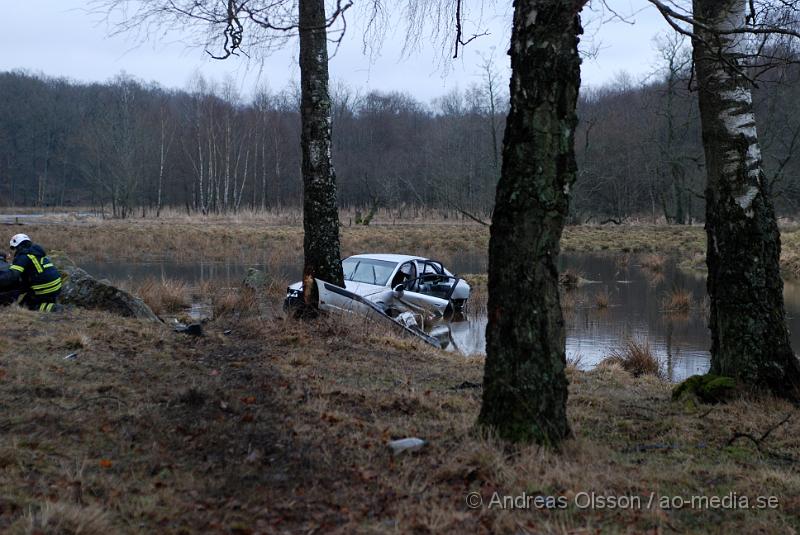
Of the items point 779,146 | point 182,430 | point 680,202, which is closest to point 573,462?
point 182,430

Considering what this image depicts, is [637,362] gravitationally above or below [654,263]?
below

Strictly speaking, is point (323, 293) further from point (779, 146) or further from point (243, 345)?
point (779, 146)

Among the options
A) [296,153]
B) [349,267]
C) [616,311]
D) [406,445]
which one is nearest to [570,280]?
[616,311]

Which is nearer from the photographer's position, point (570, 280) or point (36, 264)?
point (36, 264)

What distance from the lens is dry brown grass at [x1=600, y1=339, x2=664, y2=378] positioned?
10438mm

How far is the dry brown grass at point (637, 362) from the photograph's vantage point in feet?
34.2

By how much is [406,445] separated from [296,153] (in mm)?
63606

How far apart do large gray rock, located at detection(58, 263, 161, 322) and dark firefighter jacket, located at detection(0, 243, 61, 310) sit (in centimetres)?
64

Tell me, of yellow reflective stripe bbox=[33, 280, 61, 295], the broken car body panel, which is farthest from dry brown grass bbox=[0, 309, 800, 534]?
yellow reflective stripe bbox=[33, 280, 61, 295]

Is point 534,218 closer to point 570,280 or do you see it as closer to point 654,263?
point 570,280

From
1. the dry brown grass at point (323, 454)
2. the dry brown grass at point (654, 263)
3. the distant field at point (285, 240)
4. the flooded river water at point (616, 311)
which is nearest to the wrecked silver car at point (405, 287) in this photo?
the flooded river water at point (616, 311)

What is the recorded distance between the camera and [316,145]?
1041cm

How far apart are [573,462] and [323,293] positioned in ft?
21.4

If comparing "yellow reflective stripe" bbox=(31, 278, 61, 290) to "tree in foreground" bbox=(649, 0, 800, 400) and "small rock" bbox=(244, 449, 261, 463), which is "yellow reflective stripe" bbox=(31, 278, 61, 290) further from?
"tree in foreground" bbox=(649, 0, 800, 400)
